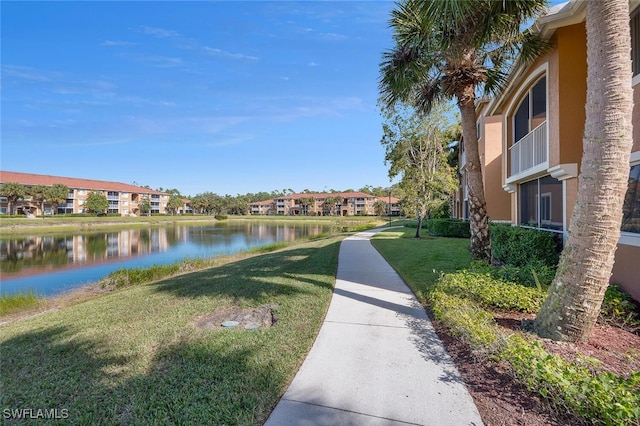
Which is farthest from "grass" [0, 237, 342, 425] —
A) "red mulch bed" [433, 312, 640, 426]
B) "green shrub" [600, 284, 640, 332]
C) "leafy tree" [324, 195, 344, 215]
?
"leafy tree" [324, 195, 344, 215]

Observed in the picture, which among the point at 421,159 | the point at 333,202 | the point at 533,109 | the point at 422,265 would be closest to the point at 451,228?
the point at 421,159

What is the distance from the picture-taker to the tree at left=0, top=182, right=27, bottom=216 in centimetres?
5654

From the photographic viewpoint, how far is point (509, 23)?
682 cm

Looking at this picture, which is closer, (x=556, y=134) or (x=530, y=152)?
(x=556, y=134)

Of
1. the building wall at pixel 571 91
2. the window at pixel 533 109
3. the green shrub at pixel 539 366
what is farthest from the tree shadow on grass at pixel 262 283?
the window at pixel 533 109

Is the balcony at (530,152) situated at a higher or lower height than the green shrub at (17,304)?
higher

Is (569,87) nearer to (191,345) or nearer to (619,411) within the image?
(619,411)

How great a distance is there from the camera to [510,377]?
3418mm

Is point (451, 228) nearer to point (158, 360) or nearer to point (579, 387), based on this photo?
point (579, 387)

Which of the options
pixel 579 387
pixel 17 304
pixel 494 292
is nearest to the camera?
pixel 579 387

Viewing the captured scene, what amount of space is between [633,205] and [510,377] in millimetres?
4723

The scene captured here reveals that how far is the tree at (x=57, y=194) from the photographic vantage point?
62188mm

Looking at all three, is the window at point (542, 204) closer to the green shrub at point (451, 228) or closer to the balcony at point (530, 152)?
the balcony at point (530, 152)

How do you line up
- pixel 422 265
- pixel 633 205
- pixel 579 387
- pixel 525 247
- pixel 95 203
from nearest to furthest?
pixel 579 387 < pixel 633 205 < pixel 525 247 < pixel 422 265 < pixel 95 203
